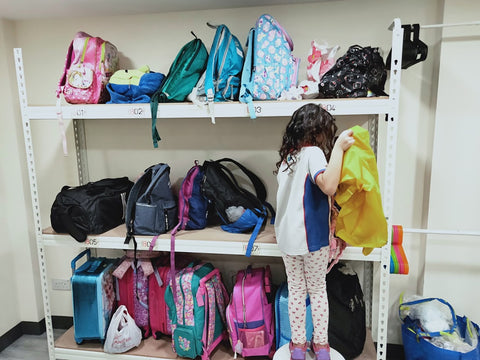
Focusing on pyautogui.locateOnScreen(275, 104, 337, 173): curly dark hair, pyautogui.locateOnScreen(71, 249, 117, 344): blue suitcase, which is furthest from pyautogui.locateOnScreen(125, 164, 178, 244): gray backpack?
pyautogui.locateOnScreen(275, 104, 337, 173): curly dark hair

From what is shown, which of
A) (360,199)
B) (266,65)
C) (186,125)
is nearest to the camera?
(360,199)

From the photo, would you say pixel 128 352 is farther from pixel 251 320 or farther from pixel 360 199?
pixel 360 199

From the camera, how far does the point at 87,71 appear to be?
6.34ft

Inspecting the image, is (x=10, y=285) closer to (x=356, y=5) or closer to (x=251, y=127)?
(x=251, y=127)

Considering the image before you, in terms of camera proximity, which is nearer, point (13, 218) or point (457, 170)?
point (457, 170)

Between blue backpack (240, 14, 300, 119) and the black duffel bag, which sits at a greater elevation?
blue backpack (240, 14, 300, 119)

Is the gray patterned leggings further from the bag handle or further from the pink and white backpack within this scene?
the pink and white backpack

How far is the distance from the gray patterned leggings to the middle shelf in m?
0.12

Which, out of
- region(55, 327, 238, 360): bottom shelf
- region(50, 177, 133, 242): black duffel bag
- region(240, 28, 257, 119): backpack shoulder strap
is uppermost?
region(240, 28, 257, 119): backpack shoulder strap

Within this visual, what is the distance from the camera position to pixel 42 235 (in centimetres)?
204

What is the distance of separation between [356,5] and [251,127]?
33.3 inches

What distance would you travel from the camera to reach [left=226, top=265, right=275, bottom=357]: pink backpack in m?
1.94

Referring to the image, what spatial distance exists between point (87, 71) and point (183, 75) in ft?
1.63

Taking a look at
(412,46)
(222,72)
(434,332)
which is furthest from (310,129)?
(434,332)
